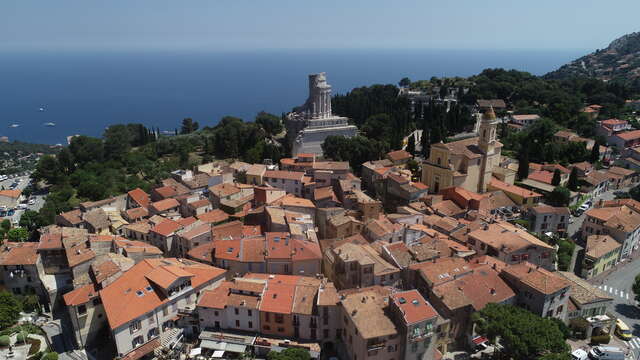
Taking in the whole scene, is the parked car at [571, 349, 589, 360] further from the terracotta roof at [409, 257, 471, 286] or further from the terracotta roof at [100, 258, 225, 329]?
the terracotta roof at [100, 258, 225, 329]

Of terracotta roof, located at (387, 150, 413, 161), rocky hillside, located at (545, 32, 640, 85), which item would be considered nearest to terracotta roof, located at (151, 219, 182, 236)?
terracotta roof, located at (387, 150, 413, 161)

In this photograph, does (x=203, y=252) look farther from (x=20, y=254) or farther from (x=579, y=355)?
(x=579, y=355)

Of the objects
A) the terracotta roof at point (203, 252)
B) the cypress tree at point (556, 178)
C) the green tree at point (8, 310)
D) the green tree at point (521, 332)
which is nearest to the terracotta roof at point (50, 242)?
the green tree at point (8, 310)

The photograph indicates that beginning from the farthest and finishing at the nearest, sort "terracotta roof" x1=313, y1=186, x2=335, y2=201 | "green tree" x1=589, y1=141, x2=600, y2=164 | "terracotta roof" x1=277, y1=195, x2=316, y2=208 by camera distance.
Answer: "green tree" x1=589, y1=141, x2=600, y2=164 → "terracotta roof" x1=313, y1=186, x2=335, y2=201 → "terracotta roof" x1=277, y1=195, x2=316, y2=208

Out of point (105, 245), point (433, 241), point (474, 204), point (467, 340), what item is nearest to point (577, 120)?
point (474, 204)

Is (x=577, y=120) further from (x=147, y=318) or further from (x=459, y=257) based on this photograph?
(x=147, y=318)
